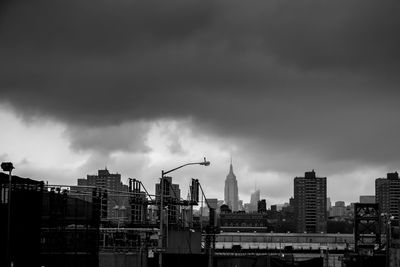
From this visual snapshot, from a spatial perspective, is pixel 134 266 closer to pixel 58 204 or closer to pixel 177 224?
pixel 58 204

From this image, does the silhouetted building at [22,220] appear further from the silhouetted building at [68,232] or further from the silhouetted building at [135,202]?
the silhouetted building at [135,202]

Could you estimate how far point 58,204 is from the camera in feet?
157

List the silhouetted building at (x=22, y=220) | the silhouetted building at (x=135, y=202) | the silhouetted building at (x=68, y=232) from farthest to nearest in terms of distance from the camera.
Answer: the silhouetted building at (x=135, y=202) < the silhouetted building at (x=68, y=232) < the silhouetted building at (x=22, y=220)

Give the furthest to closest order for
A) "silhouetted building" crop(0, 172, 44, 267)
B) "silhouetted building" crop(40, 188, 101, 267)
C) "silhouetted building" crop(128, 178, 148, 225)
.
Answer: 1. "silhouetted building" crop(128, 178, 148, 225)
2. "silhouetted building" crop(40, 188, 101, 267)
3. "silhouetted building" crop(0, 172, 44, 267)

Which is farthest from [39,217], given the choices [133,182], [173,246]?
[133,182]

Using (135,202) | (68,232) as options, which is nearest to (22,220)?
(68,232)

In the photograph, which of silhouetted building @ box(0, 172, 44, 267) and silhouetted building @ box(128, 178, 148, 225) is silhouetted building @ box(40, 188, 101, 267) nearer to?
silhouetted building @ box(0, 172, 44, 267)

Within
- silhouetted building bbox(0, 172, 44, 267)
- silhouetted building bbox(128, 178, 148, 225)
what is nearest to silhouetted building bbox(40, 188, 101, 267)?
silhouetted building bbox(0, 172, 44, 267)

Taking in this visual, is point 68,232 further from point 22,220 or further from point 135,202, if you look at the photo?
point 135,202

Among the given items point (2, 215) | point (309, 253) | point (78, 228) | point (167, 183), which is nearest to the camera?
point (2, 215)

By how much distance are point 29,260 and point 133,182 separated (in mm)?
44367

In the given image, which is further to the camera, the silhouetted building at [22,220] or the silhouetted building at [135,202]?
the silhouetted building at [135,202]

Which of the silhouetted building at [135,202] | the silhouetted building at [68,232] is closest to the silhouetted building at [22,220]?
the silhouetted building at [68,232]

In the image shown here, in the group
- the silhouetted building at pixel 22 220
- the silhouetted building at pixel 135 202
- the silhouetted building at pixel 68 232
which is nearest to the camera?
the silhouetted building at pixel 22 220
